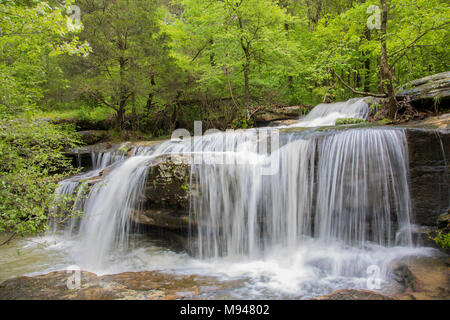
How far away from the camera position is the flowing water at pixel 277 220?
4.80m

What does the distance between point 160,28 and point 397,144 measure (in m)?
11.6

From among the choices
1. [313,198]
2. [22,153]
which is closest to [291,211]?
[313,198]

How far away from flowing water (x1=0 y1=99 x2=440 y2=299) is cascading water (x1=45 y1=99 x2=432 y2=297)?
0.02 m

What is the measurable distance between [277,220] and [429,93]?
5895 millimetres

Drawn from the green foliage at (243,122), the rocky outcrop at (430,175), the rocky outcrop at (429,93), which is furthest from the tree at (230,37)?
the rocky outcrop at (430,175)

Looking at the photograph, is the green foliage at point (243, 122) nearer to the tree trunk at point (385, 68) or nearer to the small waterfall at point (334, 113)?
the small waterfall at point (334, 113)

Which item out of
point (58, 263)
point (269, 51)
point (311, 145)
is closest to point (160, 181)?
point (58, 263)

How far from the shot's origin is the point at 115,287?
366cm

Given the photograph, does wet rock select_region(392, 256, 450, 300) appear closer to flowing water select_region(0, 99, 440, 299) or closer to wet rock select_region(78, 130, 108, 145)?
flowing water select_region(0, 99, 440, 299)

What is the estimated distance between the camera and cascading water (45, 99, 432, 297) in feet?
15.9

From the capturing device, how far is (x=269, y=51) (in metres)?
11.5

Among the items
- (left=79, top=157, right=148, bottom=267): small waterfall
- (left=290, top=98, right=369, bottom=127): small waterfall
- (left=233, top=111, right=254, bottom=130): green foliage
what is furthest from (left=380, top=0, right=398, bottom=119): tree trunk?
(left=79, top=157, right=148, bottom=267): small waterfall

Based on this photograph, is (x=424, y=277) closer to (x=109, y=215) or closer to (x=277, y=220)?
(x=277, y=220)

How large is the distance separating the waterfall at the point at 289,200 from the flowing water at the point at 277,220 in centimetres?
2
